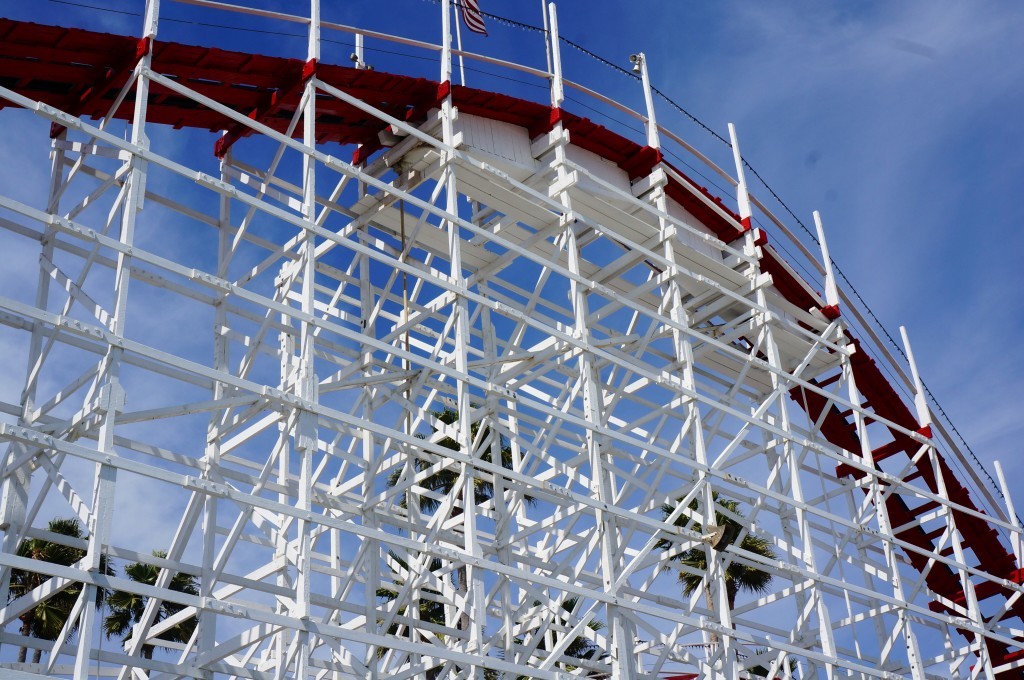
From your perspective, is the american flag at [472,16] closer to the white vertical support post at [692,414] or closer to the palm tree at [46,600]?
the white vertical support post at [692,414]

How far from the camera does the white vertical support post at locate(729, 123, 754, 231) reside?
2693 centimetres

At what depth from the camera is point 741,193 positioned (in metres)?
27.2

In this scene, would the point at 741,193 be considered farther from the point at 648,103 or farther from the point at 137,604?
the point at 137,604

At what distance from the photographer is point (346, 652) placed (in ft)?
53.4

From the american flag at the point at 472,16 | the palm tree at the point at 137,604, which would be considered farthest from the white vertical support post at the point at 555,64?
the palm tree at the point at 137,604

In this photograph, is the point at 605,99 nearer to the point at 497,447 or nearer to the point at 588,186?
the point at 588,186

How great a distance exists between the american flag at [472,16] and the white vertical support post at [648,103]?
3.67 meters

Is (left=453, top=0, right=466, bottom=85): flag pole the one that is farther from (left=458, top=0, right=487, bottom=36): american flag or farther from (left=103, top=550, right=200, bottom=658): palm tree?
(left=103, top=550, right=200, bottom=658): palm tree

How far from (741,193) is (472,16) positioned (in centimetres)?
708

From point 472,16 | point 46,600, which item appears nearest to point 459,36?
point 472,16

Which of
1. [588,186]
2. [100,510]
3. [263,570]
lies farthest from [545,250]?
[100,510]

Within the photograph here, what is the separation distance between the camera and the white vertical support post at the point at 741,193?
88.4 feet

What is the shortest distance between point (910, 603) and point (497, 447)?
31.2 feet

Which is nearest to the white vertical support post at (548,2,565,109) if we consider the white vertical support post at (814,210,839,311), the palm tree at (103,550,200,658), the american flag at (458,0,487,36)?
the american flag at (458,0,487,36)
